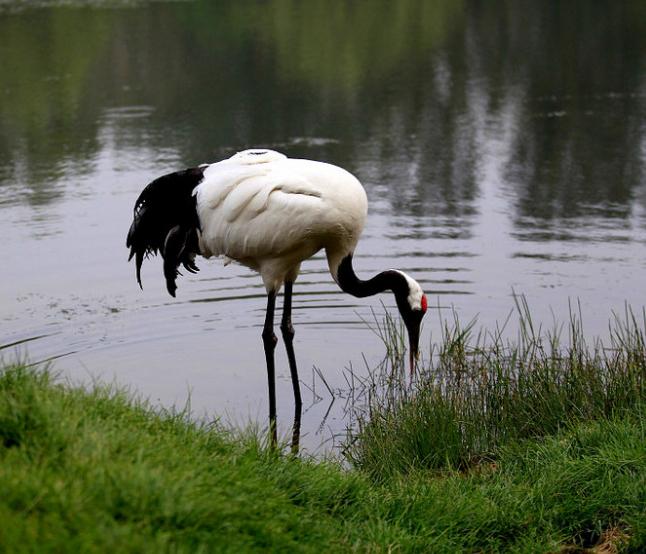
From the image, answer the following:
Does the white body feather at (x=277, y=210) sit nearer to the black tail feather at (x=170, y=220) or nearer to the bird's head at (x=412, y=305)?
the black tail feather at (x=170, y=220)

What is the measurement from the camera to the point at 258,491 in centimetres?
446

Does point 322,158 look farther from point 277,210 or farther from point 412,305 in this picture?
point 277,210

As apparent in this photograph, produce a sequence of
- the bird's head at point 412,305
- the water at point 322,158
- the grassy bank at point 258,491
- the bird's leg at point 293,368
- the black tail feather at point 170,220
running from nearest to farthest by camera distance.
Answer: the grassy bank at point 258,491
the bird's leg at point 293,368
the bird's head at point 412,305
the black tail feather at point 170,220
the water at point 322,158

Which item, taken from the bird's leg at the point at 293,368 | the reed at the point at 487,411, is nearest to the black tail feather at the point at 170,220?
the bird's leg at the point at 293,368

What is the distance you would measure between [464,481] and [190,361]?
3.21 m

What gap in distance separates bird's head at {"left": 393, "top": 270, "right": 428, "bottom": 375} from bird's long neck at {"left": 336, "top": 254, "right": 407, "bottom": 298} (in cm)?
1

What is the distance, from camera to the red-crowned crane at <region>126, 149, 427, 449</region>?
6.86 metres

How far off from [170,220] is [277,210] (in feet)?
2.97

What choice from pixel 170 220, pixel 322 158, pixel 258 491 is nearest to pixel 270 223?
pixel 170 220

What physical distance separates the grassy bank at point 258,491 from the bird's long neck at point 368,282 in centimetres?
168

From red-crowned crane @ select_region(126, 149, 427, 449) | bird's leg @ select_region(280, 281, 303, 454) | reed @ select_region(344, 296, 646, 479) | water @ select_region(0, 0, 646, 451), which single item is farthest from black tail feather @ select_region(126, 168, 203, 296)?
reed @ select_region(344, 296, 646, 479)

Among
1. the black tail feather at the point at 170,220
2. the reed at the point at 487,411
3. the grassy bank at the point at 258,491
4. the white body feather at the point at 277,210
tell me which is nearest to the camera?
the grassy bank at the point at 258,491

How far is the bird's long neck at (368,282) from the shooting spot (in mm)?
7217

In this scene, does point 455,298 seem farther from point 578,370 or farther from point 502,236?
point 578,370
